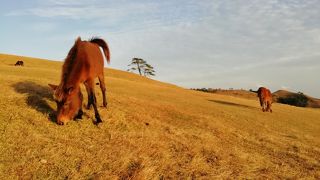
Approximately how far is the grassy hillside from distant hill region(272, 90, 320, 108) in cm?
4493

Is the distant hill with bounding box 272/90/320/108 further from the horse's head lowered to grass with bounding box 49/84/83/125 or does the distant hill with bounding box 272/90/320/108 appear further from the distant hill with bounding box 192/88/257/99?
the horse's head lowered to grass with bounding box 49/84/83/125

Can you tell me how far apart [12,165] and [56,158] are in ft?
4.19

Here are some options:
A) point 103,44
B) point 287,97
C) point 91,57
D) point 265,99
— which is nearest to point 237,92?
point 287,97

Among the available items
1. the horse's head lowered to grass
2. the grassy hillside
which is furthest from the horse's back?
the grassy hillside

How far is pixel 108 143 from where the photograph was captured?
44.5 ft

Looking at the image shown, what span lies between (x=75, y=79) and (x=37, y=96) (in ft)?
11.1

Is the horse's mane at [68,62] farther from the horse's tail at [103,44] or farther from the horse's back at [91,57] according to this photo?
the horse's tail at [103,44]

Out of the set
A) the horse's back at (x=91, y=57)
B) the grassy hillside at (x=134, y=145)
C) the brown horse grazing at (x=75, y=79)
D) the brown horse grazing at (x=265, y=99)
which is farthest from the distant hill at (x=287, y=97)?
the brown horse grazing at (x=75, y=79)

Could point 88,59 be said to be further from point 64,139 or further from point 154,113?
point 154,113

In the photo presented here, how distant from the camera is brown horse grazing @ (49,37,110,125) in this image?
532 inches

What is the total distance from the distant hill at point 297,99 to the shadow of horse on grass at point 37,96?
52369 mm

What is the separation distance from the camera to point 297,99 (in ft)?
214

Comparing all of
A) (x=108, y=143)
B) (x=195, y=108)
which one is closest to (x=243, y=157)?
(x=108, y=143)

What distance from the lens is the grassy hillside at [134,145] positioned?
450 inches
